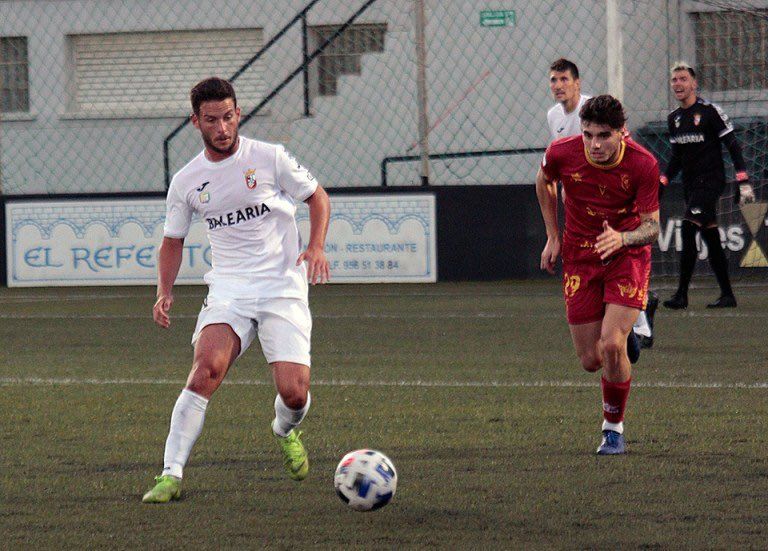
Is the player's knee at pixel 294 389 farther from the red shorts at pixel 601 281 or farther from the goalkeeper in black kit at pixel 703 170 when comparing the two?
the goalkeeper in black kit at pixel 703 170

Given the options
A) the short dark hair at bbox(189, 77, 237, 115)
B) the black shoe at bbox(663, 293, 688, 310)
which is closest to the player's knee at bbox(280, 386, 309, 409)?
the short dark hair at bbox(189, 77, 237, 115)

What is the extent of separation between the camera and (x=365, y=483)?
462 centimetres

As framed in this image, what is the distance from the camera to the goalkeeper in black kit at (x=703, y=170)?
11203 mm

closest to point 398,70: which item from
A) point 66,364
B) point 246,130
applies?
point 246,130

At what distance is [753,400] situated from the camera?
6914 millimetres

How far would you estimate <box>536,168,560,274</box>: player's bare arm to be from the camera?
6.21 metres

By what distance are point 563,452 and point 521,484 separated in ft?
2.16

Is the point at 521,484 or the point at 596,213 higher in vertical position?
the point at 596,213

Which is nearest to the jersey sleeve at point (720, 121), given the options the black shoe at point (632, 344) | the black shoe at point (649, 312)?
the black shoe at point (649, 312)

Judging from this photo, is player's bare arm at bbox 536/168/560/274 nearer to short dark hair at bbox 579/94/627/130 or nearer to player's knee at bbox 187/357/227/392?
short dark hair at bbox 579/94/627/130

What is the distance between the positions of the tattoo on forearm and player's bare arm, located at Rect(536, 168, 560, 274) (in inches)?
22.4

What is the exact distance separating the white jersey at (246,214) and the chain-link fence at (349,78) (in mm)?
11693

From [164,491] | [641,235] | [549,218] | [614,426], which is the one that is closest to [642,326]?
[549,218]

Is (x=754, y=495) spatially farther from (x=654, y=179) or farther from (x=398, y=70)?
(x=398, y=70)
